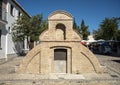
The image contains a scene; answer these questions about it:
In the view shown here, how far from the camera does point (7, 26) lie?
78.0ft

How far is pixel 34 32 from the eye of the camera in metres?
26.9

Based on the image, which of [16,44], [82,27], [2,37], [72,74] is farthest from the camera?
[82,27]

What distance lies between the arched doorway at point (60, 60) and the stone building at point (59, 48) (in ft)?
0.72

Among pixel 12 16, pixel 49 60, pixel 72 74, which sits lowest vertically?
pixel 72 74

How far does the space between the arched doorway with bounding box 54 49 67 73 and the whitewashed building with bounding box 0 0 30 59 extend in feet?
A: 30.9

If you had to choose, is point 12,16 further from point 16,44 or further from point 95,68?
point 95,68

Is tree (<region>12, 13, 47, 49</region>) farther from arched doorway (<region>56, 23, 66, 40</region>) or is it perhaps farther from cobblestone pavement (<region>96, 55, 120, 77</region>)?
arched doorway (<region>56, 23, 66, 40</region>)

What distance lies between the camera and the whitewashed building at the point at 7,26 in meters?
21.7

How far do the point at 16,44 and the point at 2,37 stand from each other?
6329mm

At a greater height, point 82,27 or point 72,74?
point 82,27

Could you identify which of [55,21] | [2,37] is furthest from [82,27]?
[55,21]

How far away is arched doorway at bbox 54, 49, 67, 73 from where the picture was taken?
1430 cm

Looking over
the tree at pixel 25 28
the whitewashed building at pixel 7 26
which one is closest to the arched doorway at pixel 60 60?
the whitewashed building at pixel 7 26

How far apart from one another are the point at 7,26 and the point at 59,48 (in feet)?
38.9
